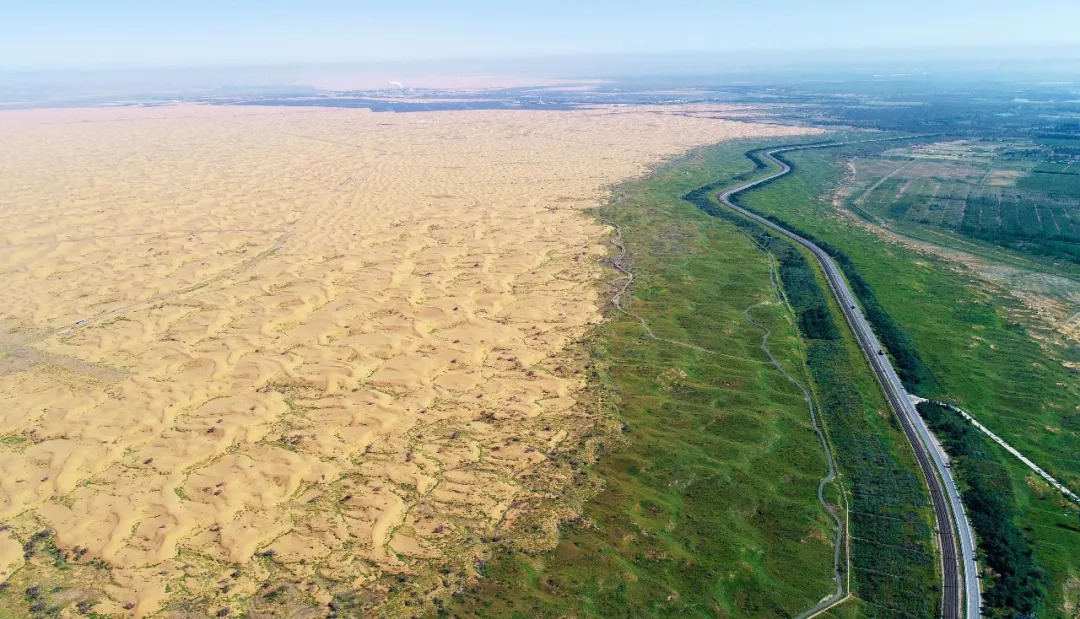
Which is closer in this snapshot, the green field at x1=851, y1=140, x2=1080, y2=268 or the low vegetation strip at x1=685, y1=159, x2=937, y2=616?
the low vegetation strip at x1=685, y1=159, x2=937, y2=616

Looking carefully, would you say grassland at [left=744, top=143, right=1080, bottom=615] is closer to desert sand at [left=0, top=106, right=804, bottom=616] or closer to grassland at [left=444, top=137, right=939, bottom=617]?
grassland at [left=444, top=137, right=939, bottom=617]

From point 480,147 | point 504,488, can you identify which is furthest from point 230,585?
point 480,147

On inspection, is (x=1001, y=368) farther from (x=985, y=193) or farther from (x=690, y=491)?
(x=985, y=193)

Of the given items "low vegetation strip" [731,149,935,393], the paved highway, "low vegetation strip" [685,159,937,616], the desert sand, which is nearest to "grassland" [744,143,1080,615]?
"low vegetation strip" [731,149,935,393]

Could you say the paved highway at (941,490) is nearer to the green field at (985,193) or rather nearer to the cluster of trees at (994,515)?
the cluster of trees at (994,515)

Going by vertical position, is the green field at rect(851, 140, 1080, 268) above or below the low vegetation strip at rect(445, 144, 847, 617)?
above

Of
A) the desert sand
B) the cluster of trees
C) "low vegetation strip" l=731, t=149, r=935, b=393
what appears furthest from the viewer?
"low vegetation strip" l=731, t=149, r=935, b=393

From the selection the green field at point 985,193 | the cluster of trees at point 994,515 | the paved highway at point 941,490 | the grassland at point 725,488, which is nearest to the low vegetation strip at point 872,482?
the grassland at point 725,488

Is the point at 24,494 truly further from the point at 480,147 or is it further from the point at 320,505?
the point at 480,147
